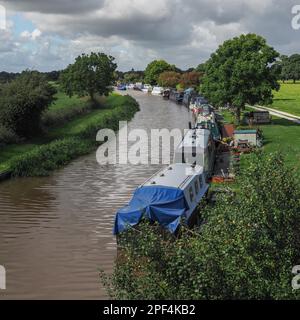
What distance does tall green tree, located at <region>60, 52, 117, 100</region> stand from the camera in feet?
283

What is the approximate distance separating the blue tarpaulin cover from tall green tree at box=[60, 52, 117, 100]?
224 feet

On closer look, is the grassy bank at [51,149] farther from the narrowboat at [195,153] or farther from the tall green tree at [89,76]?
the tall green tree at [89,76]

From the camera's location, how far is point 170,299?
8.86m

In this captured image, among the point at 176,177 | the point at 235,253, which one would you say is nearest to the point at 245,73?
the point at 176,177

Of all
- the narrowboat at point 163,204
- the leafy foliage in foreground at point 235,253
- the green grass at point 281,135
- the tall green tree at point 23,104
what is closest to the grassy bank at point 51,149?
the tall green tree at point 23,104

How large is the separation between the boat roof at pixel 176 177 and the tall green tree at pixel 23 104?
22268 mm

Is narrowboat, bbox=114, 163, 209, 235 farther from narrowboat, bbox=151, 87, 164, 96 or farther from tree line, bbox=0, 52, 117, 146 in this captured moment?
narrowboat, bbox=151, 87, 164, 96

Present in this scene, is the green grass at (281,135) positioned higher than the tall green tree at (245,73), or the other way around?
the tall green tree at (245,73)

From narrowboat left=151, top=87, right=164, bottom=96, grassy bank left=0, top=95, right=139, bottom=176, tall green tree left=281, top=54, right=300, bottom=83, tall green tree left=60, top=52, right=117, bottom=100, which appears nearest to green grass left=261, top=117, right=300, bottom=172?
grassy bank left=0, top=95, right=139, bottom=176

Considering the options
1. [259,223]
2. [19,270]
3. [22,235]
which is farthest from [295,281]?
[22,235]

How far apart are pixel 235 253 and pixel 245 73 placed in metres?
42.5

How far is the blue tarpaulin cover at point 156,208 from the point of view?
61.1ft
